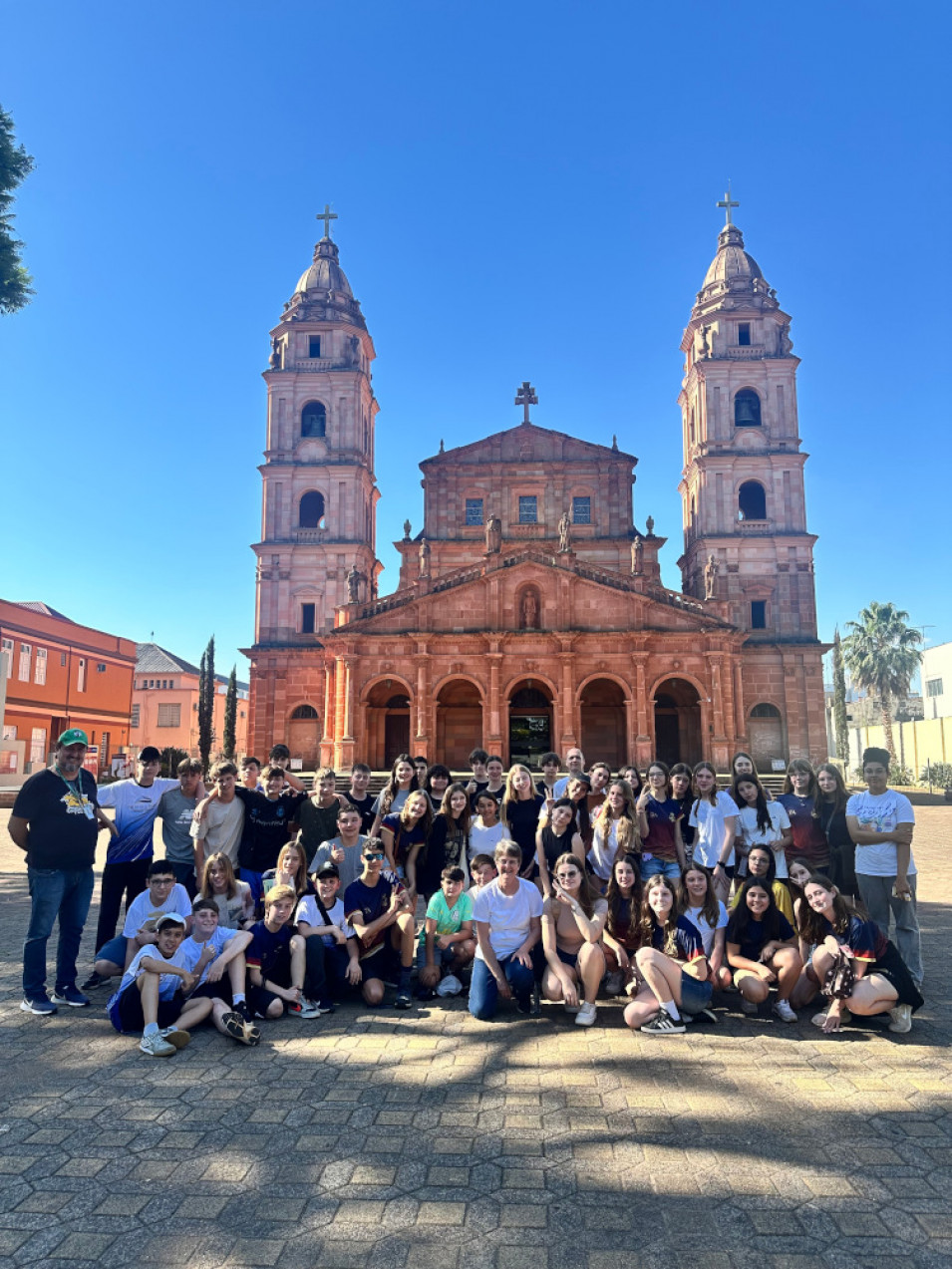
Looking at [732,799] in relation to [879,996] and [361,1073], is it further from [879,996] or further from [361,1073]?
[361,1073]

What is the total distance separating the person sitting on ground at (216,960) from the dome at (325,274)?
41179 mm

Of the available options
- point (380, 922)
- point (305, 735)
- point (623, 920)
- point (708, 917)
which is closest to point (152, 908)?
point (380, 922)

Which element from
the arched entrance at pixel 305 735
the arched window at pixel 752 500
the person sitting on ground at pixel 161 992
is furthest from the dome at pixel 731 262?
the person sitting on ground at pixel 161 992

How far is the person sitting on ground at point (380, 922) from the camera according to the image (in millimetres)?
7414

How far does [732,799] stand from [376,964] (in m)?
A: 3.94

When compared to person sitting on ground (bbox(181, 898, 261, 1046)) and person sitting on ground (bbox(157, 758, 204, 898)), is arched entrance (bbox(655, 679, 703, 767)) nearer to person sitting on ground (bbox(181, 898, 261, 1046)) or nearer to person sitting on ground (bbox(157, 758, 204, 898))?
person sitting on ground (bbox(157, 758, 204, 898))

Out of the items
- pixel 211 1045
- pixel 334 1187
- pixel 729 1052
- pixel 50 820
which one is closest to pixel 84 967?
pixel 50 820

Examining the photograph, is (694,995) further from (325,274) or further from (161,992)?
(325,274)

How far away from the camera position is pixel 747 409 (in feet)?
129

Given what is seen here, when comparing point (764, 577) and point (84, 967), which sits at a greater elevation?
point (764, 577)

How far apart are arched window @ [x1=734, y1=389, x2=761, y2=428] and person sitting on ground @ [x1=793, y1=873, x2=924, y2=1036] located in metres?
35.9

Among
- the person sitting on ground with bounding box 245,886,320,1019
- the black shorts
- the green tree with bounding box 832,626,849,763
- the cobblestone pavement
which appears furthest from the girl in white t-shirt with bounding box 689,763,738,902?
the green tree with bounding box 832,626,849,763

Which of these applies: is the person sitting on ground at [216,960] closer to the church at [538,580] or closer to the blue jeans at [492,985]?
the blue jeans at [492,985]

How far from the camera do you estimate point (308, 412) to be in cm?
4106
